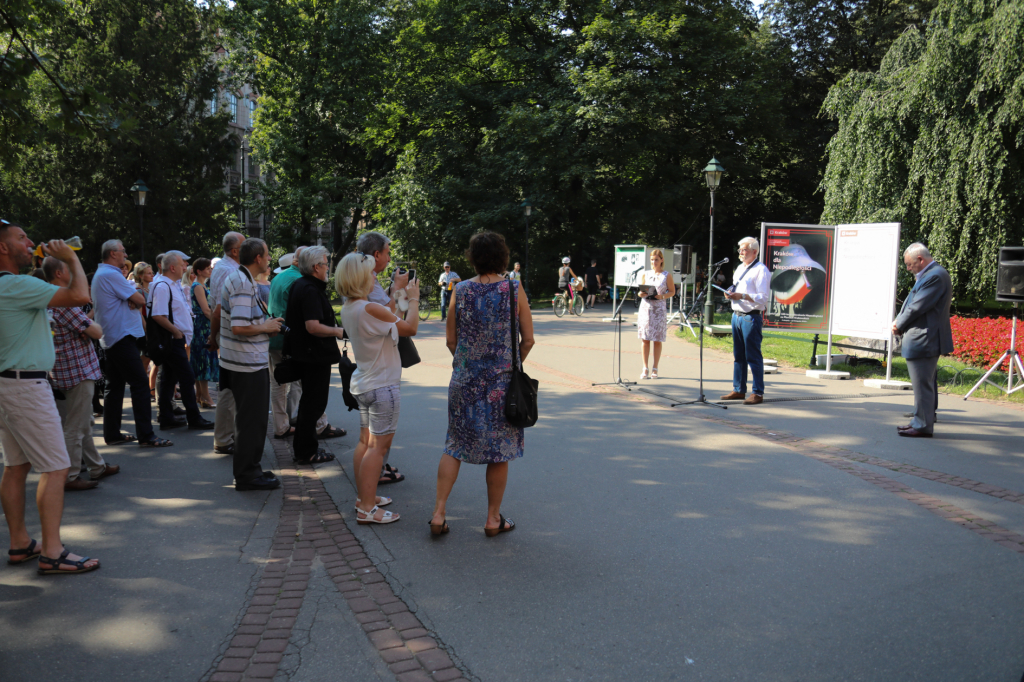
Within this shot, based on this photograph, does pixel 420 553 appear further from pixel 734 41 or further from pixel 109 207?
pixel 734 41

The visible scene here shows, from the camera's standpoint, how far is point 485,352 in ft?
15.5

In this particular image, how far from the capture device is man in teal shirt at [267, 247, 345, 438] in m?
7.34

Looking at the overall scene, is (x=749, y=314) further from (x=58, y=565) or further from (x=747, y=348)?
(x=58, y=565)

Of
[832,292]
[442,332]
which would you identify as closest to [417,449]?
[832,292]

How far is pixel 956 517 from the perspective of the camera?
17.4 feet

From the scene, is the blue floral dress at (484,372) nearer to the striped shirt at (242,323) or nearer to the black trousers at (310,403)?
the striped shirt at (242,323)

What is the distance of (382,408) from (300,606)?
1483mm

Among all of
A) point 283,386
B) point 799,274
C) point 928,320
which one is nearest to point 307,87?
point 799,274

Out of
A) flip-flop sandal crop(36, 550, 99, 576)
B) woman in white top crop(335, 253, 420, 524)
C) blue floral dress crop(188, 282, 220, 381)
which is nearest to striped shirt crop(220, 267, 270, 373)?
woman in white top crop(335, 253, 420, 524)

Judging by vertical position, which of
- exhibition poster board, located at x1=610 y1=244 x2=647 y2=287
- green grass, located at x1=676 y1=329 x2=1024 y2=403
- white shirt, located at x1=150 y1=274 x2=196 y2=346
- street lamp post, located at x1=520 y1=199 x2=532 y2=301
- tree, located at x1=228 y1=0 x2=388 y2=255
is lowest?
green grass, located at x1=676 y1=329 x2=1024 y2=403

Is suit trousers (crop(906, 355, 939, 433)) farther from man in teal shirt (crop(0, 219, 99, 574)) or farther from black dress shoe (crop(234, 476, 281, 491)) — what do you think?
man in teal shirt (crop(0, 219, 99, 574))

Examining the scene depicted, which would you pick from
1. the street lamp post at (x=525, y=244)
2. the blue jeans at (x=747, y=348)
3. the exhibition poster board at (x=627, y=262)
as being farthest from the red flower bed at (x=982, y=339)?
the street lamp post at (x=525, y=244)

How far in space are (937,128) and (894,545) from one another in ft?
49.2

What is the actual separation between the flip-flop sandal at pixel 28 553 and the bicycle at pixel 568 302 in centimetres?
2203
